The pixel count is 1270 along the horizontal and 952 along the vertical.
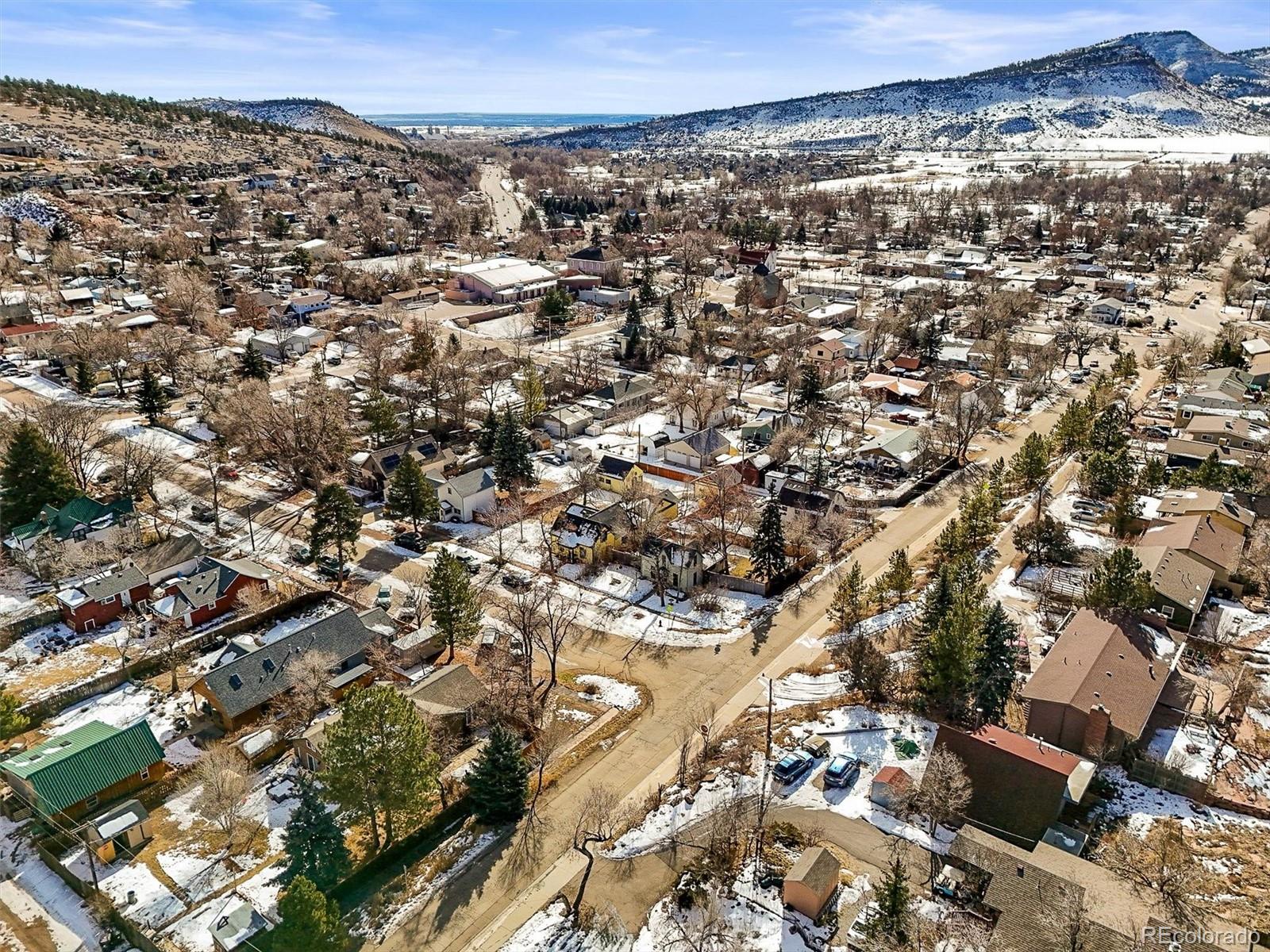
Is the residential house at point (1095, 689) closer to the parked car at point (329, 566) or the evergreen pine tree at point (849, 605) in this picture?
the evergreen pine tree at point (849, 605)

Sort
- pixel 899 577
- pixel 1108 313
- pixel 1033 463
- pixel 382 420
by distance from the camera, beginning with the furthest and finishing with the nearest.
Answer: pixel 1108 313 → pixel 382 420 → pixel 1033 463 → pixel 899 577

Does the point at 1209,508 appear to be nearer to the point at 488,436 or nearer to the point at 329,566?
the point at 488,436

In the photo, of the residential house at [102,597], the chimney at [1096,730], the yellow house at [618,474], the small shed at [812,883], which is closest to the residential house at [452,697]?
the small shed at [812,883]

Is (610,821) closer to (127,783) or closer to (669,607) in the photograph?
(669,607)

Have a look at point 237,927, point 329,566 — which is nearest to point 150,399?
point 329,566

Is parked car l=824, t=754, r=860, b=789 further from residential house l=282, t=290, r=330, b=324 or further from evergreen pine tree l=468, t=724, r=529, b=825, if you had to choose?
residential house l=282, t=290, r=330, b=324

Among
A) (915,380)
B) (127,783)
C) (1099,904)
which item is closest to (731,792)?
(1099,904)
